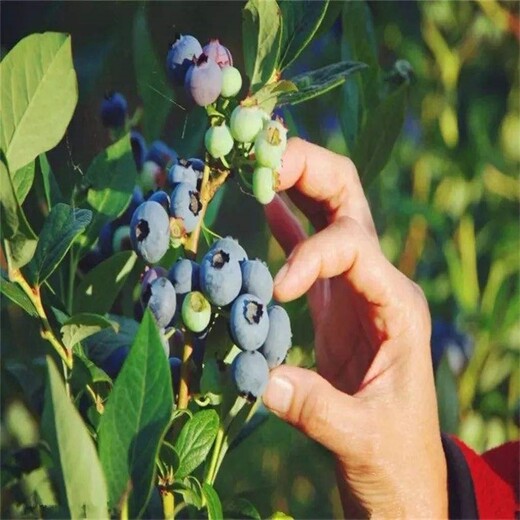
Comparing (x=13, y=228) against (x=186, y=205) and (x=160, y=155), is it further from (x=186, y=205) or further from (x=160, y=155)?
(x=160, y=155)

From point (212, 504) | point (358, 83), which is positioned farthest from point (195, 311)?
point (358, 83)

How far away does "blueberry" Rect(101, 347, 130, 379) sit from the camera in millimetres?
730

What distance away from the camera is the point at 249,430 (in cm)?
91

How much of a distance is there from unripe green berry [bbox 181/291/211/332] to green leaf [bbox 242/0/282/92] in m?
0.17

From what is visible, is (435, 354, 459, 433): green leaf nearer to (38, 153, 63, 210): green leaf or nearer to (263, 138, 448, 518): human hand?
(263, 138, 448, 518): human hand

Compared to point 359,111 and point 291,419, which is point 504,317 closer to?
point 359,111

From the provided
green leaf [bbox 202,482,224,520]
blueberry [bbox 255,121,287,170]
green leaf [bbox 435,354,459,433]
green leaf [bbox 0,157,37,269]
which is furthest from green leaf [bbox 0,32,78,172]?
green leaf [bbox 435,354,459,433]

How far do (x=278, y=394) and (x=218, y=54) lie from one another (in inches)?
11.2

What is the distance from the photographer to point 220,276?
65 centimetres

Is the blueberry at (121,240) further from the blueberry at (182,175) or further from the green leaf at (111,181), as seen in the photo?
the blueberry at (182,175)

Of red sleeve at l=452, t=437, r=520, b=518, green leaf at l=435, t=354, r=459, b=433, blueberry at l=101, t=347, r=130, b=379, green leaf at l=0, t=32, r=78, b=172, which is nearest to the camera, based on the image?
green leaf at l=0, t=32, r=78, b=172

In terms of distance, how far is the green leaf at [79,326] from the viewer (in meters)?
0.65

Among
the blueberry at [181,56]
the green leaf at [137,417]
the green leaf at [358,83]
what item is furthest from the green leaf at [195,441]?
the green leaf at [358,83]

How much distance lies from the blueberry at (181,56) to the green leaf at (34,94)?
0.09 meters
